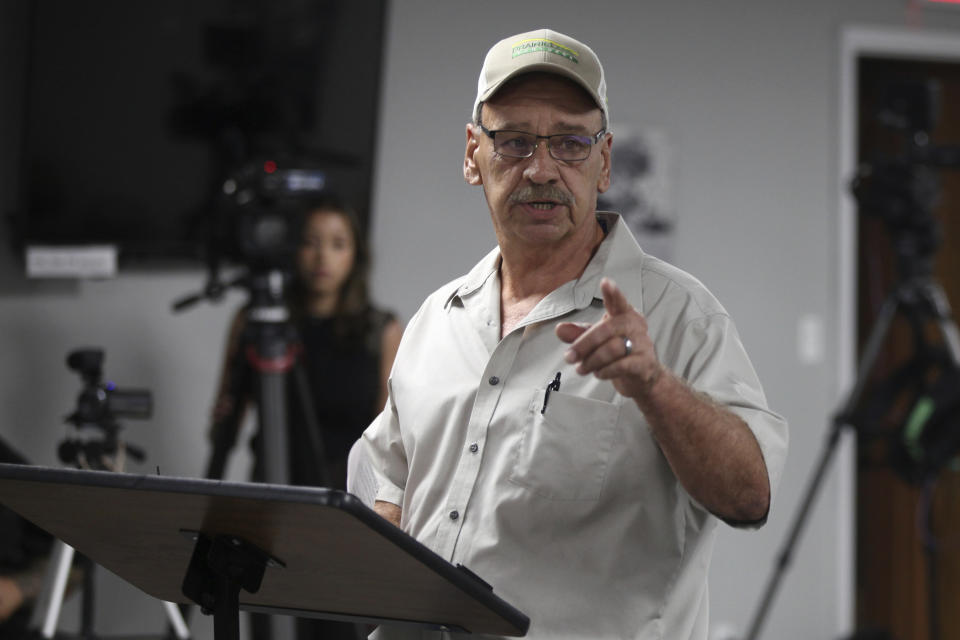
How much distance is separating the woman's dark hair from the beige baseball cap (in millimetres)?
1696

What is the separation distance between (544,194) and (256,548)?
1.66 feet

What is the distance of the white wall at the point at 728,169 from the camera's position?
11.6ft

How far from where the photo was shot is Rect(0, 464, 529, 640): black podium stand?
92 centimetres

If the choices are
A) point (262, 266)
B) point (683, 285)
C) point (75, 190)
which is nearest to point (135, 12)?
point (75, 190)

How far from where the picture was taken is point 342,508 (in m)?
0.88

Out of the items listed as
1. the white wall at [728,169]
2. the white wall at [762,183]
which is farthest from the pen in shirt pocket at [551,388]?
the white wall at [762,183]

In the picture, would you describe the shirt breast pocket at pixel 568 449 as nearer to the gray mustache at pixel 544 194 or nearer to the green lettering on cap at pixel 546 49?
the gray mustache at pixel 544 194

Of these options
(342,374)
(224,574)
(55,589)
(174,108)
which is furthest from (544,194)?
(174,108)

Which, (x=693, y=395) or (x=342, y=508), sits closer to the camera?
(x=342, y=508)

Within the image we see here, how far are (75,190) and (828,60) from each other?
246 centimetres

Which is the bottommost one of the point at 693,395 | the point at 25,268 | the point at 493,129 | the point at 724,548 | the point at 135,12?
the point at 724,548

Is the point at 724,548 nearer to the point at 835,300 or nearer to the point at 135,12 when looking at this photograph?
the point at 835,300

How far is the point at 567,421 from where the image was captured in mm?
1225

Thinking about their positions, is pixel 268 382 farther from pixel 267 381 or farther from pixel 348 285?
pixel 348 285
